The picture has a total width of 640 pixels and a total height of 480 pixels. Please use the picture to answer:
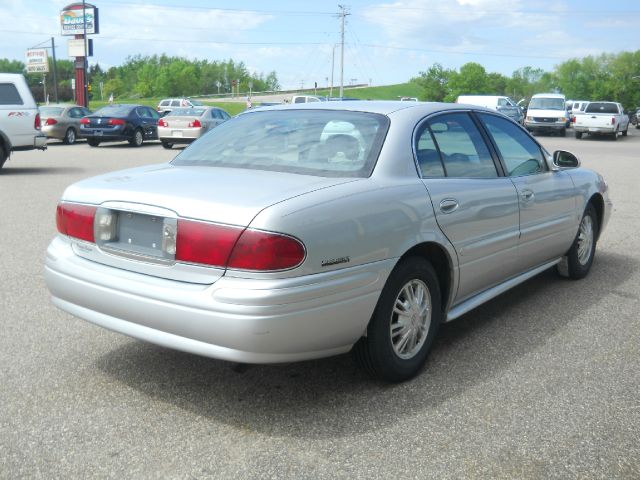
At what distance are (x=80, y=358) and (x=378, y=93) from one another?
159 m

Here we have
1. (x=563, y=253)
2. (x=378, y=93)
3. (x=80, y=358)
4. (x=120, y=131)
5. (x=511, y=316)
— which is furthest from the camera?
(x=378, y=93)

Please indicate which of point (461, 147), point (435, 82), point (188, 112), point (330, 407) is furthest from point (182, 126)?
point (435, 82)

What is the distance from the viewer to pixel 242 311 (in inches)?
119

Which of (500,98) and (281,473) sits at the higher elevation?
(500,98)

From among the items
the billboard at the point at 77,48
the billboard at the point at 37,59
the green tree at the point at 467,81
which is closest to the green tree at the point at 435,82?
the green tree at the point at 467,81

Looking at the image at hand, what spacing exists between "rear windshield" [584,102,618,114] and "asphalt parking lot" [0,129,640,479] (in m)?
32.1

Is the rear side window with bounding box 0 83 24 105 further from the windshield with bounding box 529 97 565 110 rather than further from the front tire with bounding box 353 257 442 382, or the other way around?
the windshield with bounding box 529 97 565 110

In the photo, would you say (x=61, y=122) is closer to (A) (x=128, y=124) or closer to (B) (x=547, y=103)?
(A) (x=128, y=124)

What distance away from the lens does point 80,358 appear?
13.4 ft

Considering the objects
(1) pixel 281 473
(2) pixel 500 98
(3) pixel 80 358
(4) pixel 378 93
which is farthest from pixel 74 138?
(4) pixel 378 93

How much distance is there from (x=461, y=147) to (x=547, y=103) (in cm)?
3497

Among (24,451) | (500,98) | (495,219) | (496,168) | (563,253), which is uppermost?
(500,98)

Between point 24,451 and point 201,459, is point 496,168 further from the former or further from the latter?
point 24,451

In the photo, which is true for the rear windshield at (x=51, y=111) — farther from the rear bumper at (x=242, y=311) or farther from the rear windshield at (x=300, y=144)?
the rear bumper at (x=242, y=311)
